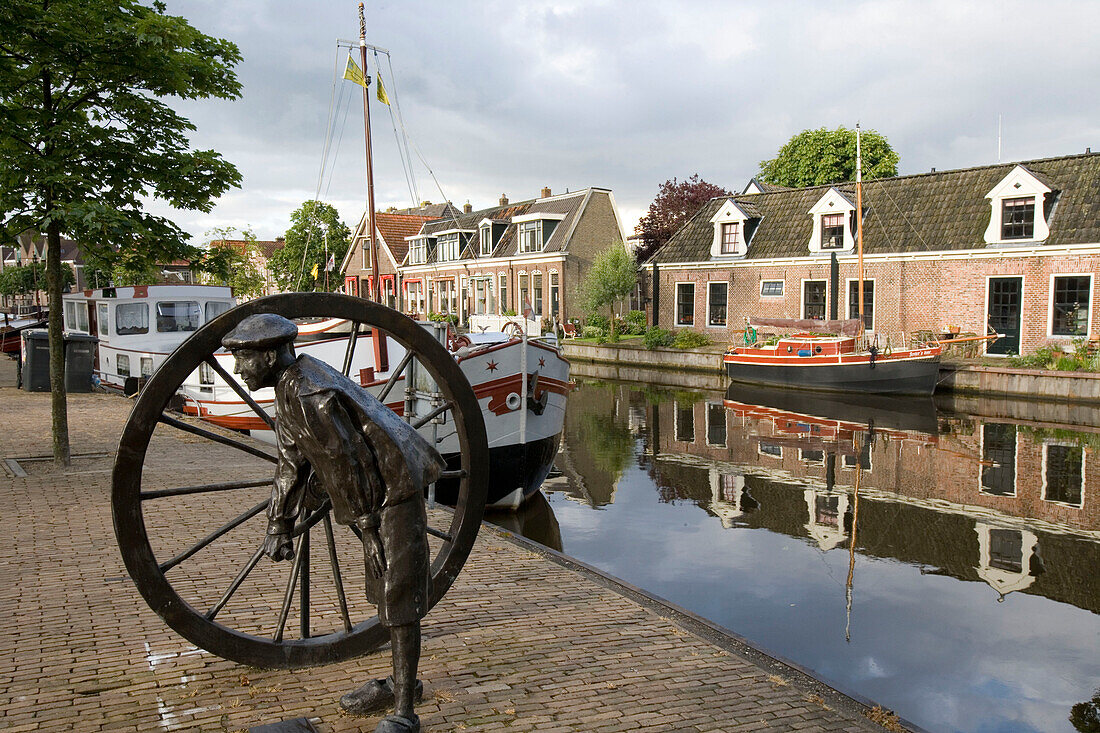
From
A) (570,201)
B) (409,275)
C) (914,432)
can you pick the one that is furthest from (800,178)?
(914,432)

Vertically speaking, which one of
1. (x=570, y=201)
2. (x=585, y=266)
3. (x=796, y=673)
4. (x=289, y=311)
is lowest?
(x=796, y=673)

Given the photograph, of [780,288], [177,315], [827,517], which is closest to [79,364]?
A: [177,315]

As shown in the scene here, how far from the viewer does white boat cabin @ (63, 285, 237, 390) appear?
1638cm

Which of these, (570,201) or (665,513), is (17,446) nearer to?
(665,513)

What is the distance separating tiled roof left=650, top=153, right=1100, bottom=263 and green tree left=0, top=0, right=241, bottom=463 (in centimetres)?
2227

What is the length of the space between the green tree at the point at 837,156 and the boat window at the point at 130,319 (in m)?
33.9

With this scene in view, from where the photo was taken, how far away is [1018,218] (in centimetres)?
2286

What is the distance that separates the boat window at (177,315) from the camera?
1675 centimetres

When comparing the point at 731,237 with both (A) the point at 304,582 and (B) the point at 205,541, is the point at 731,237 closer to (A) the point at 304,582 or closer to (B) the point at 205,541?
(A) the point at 304,582

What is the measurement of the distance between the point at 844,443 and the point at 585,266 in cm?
2483

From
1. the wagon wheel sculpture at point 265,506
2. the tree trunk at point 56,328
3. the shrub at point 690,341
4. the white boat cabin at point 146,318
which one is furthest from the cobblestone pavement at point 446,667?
the shrub at point 690,341

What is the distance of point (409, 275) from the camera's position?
158 ft

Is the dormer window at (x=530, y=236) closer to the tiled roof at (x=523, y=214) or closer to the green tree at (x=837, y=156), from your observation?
the tiled roof at (x=523, y=214)

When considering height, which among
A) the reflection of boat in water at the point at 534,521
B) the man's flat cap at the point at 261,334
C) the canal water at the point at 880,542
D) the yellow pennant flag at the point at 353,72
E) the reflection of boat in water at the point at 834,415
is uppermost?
the yellow pennant flag at the point at 353,72
